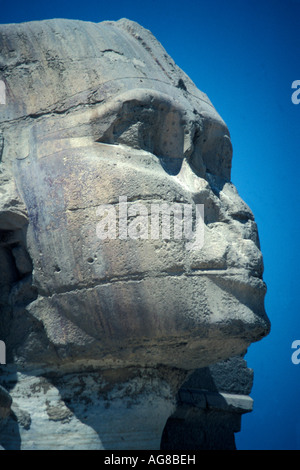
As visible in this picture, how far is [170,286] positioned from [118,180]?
0.68m

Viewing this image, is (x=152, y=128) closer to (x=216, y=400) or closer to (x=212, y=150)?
(x=212, y=150)

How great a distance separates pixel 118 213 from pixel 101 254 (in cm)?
25

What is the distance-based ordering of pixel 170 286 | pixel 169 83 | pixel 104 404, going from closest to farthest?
pixel 170 286 < pixel 104 404 < pixel 169 83

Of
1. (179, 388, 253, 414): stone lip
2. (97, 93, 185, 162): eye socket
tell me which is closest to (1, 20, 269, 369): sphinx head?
(97, 93, 185, 162): eye socket

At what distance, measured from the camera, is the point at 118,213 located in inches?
185

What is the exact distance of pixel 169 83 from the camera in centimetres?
526

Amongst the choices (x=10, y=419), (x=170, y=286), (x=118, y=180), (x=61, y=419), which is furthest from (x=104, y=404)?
(x=118, y=180)

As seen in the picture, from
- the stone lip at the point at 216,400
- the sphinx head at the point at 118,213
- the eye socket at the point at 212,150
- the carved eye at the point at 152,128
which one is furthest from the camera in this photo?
the stone lip at the point at 216,400

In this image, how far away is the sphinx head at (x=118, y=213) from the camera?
466 cm

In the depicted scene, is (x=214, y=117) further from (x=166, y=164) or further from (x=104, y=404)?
(x=104, y=404)

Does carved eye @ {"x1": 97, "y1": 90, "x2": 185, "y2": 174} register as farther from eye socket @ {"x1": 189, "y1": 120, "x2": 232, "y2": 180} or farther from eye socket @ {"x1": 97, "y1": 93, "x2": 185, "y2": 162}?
eye socket @ {"x1": 189, "y1": 120, "x2": 232, "y2": 180}

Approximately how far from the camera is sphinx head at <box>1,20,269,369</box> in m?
4.66

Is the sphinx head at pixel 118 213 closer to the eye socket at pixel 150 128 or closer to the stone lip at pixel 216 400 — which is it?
the eye socket at pixel 150 128

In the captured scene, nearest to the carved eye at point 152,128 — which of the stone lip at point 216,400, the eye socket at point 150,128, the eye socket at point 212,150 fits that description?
the eye socket at point 150,128
